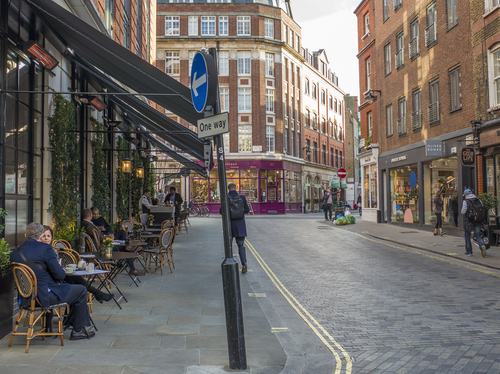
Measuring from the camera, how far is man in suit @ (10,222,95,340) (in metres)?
5.11

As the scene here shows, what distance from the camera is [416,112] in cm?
2177

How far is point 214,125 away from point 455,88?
16.3 meters

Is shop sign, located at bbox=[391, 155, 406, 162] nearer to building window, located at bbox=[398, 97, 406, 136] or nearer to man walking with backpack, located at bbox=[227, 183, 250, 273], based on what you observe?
building window, located at bbox=[398, 97, 406, 136]

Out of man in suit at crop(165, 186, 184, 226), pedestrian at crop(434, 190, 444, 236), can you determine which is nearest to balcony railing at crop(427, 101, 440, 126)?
pedestrian at crop(434, 190, 444, 236)

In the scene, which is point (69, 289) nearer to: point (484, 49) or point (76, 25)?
point (76, 25)

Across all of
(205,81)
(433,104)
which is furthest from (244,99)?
(205,81)

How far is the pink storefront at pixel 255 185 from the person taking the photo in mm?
41562

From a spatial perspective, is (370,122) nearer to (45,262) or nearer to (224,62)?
(224,62)

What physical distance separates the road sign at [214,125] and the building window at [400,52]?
2093 centimetres

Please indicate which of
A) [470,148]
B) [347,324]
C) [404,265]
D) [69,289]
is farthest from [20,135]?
[470,148]

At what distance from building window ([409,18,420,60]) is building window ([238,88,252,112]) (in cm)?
2173

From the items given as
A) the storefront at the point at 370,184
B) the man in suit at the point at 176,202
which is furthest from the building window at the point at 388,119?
the man in suit at the point at 176,202

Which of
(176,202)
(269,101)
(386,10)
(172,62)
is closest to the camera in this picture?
(176,202)

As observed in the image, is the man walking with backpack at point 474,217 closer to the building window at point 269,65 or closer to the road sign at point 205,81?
the road sign at point 205,81
